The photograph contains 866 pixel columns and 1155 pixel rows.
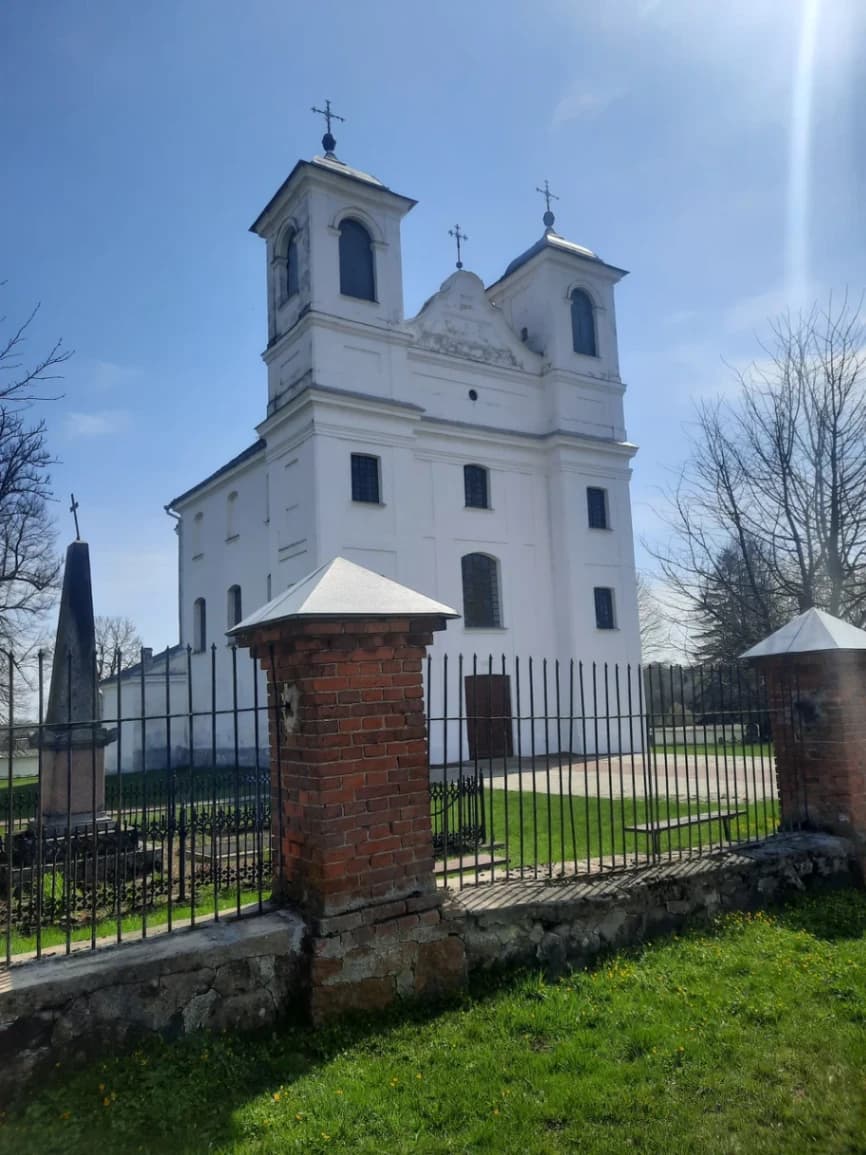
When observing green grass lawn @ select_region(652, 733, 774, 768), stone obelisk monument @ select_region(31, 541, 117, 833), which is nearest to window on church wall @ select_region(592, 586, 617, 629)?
green grass lawn @ select_region(652, 733, 774, 768)

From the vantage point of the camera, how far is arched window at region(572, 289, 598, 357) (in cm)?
2222

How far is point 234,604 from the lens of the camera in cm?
2289

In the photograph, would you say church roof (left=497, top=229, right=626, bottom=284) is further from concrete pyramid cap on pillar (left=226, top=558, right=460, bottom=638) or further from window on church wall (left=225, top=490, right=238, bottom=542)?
concrete pyramid cap on pillar (left=226, top=558, right=460, bottom=638)

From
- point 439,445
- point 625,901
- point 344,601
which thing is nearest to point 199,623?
point 439,445

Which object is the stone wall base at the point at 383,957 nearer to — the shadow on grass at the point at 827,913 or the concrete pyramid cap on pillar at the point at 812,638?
the shadow on grass at the point at 827,913

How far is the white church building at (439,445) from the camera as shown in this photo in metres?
17.8

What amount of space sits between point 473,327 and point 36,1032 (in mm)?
19629

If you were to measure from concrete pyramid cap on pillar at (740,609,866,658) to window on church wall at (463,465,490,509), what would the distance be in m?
14.2

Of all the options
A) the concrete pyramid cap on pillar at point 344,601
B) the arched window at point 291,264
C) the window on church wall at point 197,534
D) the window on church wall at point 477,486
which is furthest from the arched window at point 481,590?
the concrete pyramid cap on pillar at point 344,601

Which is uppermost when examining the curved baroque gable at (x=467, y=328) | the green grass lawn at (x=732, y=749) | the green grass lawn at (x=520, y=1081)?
the curved baroque gable at (x=467, y=328)

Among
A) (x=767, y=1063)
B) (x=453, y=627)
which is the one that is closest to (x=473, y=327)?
(x=453, y=627)

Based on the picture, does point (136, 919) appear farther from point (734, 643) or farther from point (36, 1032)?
point (734, 643)

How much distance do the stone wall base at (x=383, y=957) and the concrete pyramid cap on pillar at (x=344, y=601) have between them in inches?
56.2

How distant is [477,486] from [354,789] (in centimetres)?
1694
